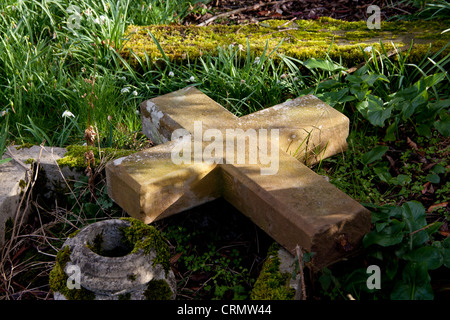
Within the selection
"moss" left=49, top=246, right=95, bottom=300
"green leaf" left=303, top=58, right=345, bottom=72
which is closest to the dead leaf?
"green leaf" left=303, top=58, right=345, bottom=72

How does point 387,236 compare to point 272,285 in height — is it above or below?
above

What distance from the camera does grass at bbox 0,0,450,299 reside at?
279 centimetres

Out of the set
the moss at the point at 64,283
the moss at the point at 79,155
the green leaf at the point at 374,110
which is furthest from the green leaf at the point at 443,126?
the moss at the point at 64,283

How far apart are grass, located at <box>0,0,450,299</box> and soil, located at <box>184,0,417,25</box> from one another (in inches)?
24.6

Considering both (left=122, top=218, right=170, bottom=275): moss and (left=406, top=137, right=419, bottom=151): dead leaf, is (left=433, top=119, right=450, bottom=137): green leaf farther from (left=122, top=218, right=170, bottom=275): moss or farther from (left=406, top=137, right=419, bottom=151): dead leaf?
(left=122, top=218, right=170, bottom=275): moss

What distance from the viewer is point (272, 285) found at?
2.39 meters

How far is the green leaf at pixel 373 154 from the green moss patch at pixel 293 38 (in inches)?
36.8

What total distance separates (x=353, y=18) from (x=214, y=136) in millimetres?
2792

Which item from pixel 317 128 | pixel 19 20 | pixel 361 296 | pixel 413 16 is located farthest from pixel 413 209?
pixel 19 20

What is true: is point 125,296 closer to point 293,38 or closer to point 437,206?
point 437,206

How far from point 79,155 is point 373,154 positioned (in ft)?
5.55

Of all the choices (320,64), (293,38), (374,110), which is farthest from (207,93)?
A: (374,110)
